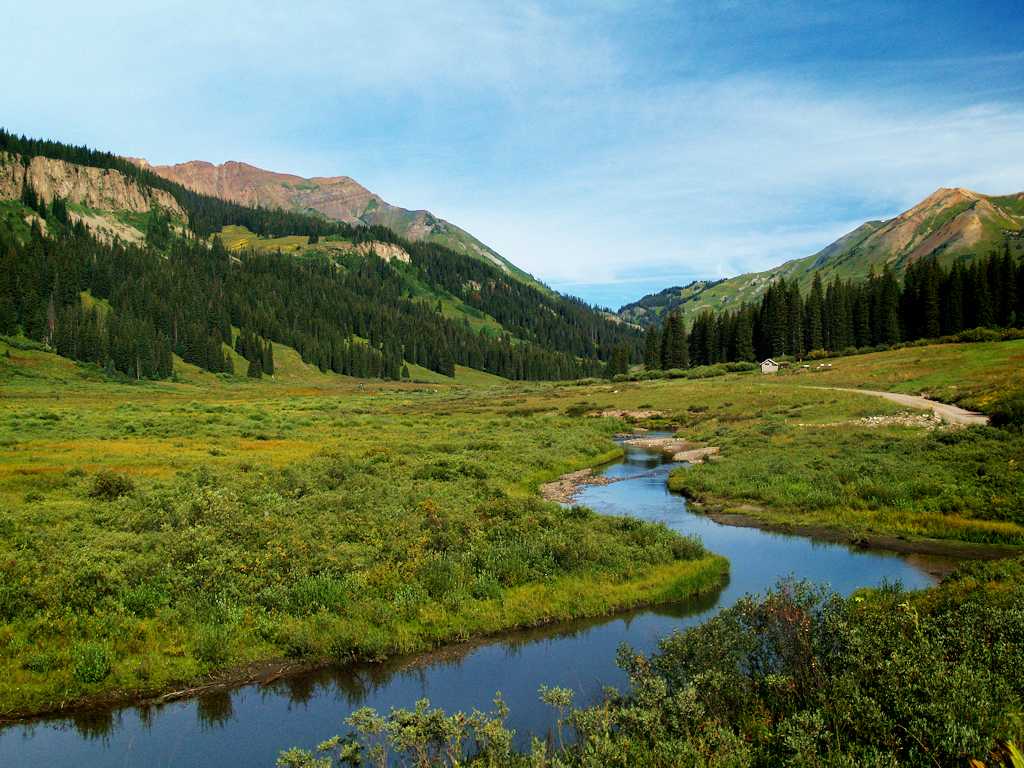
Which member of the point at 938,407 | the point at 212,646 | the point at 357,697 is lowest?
the point at 357,697

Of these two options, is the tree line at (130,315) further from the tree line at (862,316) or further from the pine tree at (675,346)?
the tree line at (862,316)

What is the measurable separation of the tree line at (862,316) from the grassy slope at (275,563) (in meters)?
99.5

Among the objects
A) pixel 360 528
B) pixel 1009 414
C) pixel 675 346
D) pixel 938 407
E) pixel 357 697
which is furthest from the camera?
pixel 675 346

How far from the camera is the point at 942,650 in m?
11.3

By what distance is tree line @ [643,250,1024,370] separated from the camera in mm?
104312

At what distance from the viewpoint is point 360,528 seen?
80.8 feet

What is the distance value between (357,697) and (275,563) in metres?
7.09

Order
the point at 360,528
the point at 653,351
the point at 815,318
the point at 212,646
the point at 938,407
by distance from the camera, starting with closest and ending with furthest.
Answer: the point at 212,646 → the point at 360,528 → the point at 938,407 → the point at 815,318 → the point at 653,351

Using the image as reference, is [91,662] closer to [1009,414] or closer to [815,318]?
[1009,414]

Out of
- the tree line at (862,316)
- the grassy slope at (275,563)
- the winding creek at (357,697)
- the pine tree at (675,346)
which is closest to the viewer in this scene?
the winding creek at (357,697)

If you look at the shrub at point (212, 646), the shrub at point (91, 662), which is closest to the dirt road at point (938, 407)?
the shrub at point (212, 646)

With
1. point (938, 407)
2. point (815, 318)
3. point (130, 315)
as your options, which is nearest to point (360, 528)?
point (938, 407)

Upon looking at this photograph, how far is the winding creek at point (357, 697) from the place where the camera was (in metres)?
12.9

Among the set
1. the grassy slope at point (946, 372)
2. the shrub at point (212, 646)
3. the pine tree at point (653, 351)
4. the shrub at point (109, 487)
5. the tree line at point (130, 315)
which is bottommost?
the shrub at point (212, 646)
